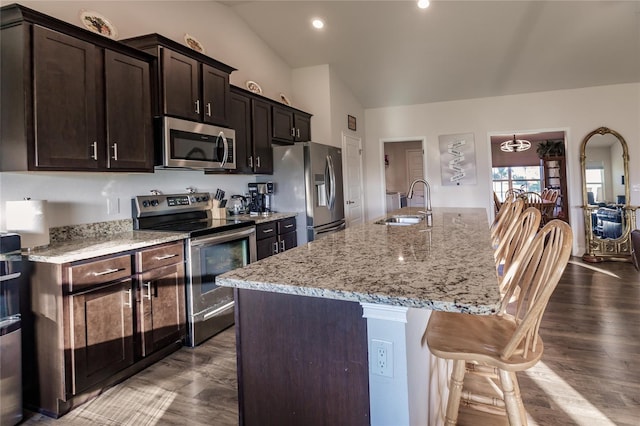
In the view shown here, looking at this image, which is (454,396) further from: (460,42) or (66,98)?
(460,42)

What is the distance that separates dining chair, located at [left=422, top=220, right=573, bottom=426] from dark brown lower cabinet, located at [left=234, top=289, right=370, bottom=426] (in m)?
0.38

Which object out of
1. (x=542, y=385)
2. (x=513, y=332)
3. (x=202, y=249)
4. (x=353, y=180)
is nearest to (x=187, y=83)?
(x=202, y=249)

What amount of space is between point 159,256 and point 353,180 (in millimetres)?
3939

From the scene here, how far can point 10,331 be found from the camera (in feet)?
6.02

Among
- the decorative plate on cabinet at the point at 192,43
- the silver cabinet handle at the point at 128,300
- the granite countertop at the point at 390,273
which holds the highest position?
the decorative plate on cabinet at the point at 192,43

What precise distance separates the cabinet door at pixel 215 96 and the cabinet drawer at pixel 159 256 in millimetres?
1207

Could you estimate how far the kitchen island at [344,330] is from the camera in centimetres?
95

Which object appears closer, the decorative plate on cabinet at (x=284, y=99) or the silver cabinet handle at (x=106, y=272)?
the silver cabinet handle at (x=106, y=272)

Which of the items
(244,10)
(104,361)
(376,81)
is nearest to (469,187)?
(376,81)

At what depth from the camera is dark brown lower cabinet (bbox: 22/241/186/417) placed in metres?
1.94

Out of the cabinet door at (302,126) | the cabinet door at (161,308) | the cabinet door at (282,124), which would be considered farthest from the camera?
the cabinet door at (302,126)

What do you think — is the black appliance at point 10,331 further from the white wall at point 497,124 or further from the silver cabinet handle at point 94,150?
the white wall at point 497,124

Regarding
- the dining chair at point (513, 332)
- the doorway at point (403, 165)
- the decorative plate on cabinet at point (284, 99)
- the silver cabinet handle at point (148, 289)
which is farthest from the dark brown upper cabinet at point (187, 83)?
the doorway at point (403, 165)

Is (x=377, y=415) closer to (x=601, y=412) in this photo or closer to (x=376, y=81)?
(x=601, y=412)
